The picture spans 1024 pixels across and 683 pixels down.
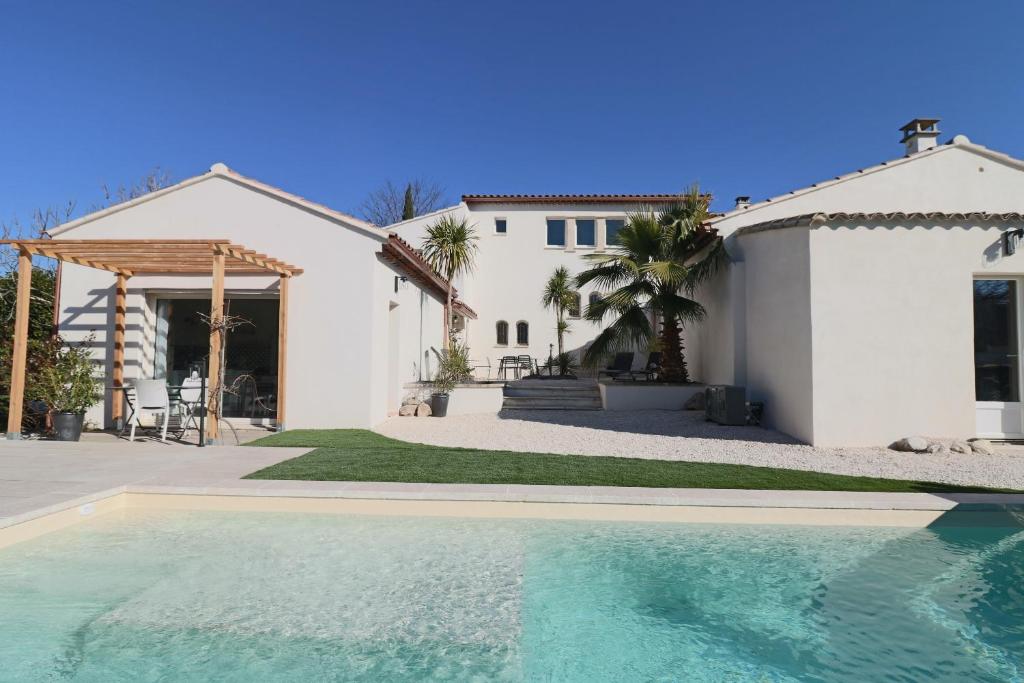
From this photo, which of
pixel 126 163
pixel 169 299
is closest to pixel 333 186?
pixel 126 163

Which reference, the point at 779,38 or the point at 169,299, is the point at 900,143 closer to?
the point at 779,38

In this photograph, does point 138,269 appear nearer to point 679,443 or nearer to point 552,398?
point 552,398

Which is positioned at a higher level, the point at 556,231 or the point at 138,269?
the point at 556,231

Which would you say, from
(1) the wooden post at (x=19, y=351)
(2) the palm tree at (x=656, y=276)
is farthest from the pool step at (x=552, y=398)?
(1) the wooden post at (x=19, y=351)

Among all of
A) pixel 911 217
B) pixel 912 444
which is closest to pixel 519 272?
pixel 911 217

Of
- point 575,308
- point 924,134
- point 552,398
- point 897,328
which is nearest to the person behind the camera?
point 897,328

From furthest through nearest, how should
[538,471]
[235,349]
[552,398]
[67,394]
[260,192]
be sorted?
[552,398], [235,349], [260,192], [67,394], [538,471]

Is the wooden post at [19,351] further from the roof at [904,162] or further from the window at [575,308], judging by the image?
the window at [575,308]

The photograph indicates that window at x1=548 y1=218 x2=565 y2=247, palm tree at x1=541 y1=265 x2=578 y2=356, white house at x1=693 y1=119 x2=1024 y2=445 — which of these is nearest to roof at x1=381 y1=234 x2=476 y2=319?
palm tree at x1=541 y1=265 x2=578 y2=356

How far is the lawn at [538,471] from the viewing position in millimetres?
6117

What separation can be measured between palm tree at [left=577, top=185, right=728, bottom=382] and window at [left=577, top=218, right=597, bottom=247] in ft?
35.5

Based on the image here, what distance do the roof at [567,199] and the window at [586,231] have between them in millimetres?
830

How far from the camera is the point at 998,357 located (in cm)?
890

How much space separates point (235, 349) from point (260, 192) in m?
3.10
